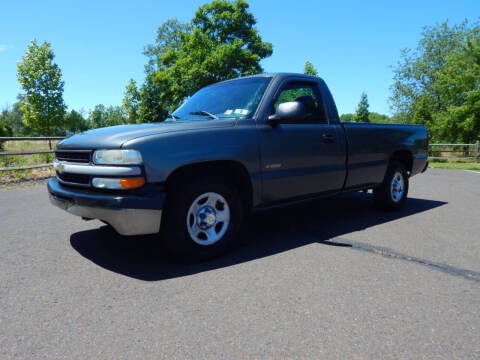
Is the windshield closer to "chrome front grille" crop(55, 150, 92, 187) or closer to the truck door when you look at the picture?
the truck door

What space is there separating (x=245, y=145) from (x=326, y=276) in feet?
4.70

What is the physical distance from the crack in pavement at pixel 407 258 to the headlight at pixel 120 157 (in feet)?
7.38

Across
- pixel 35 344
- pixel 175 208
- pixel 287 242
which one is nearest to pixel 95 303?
pixel 35 344

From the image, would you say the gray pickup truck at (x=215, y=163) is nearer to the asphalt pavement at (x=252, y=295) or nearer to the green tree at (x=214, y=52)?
the asphalt pavement at (x=252, y=295)

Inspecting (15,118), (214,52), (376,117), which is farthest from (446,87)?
(376,117)

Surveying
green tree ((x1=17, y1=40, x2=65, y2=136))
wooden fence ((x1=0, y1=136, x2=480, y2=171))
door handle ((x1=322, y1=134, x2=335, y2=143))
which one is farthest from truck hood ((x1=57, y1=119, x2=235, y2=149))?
green tree ((x1=17, y1=40, x2=65, y2=136))

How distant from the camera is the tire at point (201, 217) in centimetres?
309

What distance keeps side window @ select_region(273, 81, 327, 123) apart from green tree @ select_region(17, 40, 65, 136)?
91.6 feet

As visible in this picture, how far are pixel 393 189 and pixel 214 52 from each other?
1104 inches

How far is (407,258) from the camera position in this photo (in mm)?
3412

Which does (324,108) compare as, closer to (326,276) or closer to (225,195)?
(225,195)

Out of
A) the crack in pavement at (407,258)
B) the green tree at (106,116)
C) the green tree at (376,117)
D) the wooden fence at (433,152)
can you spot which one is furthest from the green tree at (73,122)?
the green tree at (376,117)

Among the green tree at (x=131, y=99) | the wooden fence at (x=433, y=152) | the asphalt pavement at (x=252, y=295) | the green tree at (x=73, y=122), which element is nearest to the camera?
the asphalt pavement at (x=252, y=295)

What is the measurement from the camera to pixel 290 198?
3947mm
